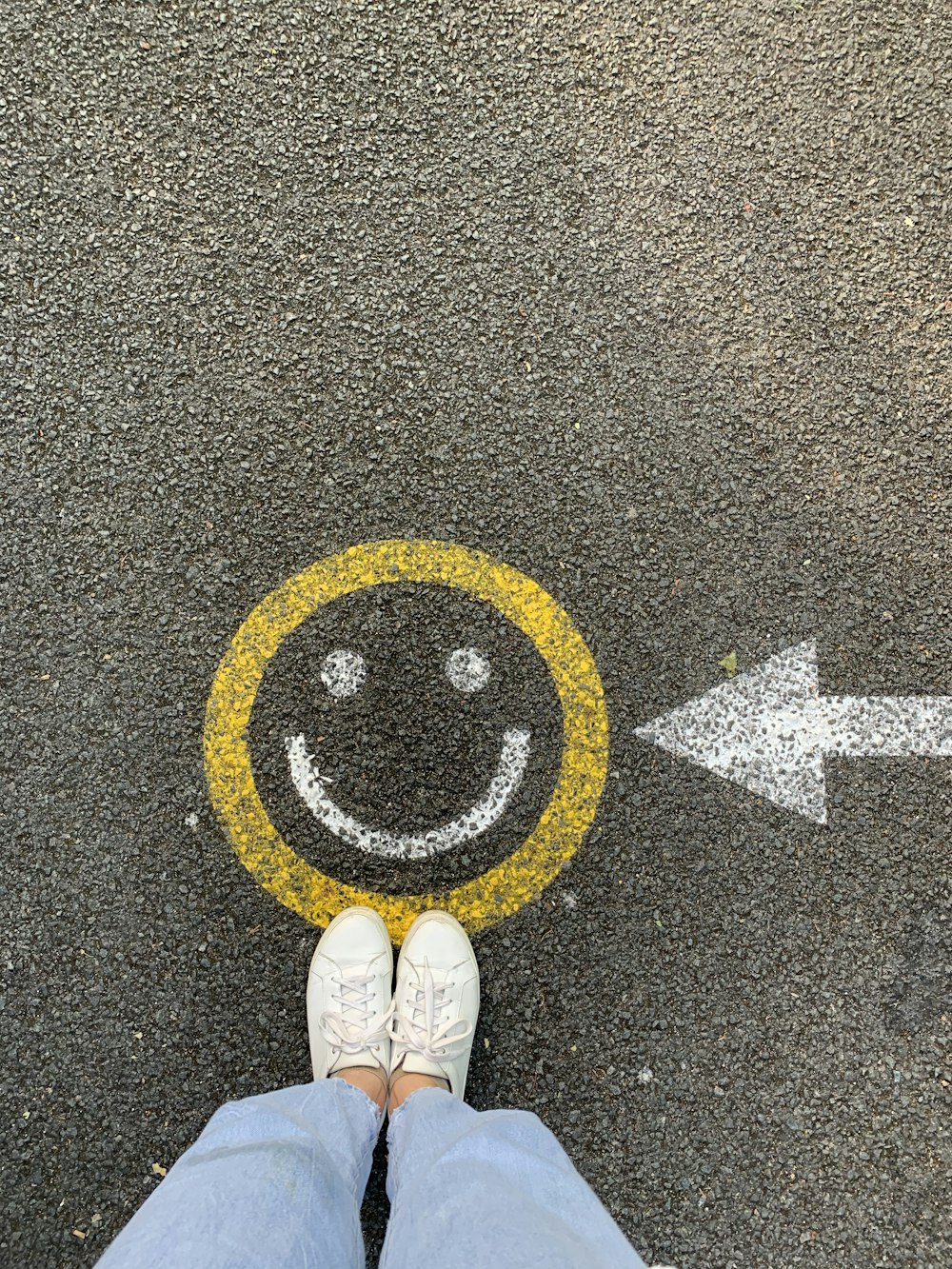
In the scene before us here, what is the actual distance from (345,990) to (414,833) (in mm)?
468

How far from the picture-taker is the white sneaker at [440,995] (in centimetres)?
219

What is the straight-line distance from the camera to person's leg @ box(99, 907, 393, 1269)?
151cm

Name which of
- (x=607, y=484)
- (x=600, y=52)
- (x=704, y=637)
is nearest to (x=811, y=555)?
(x=704, y=637)

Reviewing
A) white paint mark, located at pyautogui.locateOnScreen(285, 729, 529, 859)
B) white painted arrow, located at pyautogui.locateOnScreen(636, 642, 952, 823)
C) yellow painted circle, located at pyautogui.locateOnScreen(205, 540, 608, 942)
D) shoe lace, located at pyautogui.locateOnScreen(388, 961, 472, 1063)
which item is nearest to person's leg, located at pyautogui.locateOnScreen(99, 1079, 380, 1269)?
shoe lace, located at pyautogui.locateOnScreen(388, 961, 472, 1063)

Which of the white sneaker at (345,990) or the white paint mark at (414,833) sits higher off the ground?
the white paint mark at (414,833)

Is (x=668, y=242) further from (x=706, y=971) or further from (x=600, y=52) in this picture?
(x=706, y=971)

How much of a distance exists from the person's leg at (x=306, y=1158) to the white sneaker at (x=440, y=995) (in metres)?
0.10

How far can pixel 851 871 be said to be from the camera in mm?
2254

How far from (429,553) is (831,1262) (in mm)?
2294

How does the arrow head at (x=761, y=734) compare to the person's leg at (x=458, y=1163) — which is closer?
the person's leg at (x=458, y=1163)

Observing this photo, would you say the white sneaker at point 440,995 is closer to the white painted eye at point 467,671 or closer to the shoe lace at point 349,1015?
the shoe lace at point 349,1015

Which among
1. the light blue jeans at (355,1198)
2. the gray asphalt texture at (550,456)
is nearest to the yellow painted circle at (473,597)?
the gray asphalt texture at (550,456)

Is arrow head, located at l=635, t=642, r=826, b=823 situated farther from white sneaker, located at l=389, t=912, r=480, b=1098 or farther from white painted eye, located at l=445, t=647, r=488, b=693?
white sneaker, located at l=389, t=912, r=480, b=1098

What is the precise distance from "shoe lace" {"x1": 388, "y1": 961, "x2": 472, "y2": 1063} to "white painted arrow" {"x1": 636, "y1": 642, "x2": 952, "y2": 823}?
92cm
